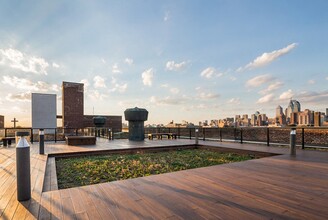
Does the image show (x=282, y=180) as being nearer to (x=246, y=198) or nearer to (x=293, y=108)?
(x=246, y=198)

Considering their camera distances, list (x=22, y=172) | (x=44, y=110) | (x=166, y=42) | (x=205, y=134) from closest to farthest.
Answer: (x=22, y=172) < (x=166, y=42) < (x=205, y=134) < (x=44, y=110)

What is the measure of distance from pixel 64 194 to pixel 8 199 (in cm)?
63

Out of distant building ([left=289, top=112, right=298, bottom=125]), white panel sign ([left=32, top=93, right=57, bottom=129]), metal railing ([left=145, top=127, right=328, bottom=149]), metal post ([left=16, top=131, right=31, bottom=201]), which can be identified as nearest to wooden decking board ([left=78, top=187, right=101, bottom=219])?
metal post ([left=16, top=131, right=31, bottom=201])

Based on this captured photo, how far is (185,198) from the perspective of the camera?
2.27 meters

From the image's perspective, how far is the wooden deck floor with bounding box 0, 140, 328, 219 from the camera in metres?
1.85

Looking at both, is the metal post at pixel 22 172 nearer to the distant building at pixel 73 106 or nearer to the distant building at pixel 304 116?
the distant building at pixel 73 106

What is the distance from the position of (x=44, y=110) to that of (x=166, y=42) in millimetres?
12444

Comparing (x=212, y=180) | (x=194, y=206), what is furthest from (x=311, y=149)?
(x=194, y=206)

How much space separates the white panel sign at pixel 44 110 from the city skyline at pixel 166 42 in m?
2.26

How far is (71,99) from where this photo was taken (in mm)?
16750

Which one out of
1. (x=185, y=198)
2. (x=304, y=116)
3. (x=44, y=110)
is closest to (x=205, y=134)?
(x=185, y=198)

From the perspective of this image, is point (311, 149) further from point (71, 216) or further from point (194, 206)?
point (71, 216)

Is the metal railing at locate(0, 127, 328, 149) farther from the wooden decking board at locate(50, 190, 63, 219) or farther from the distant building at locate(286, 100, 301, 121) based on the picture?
the distant building at locate(286, 100, 301, 121)

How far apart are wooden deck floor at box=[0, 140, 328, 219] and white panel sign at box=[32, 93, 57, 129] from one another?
47.0ft
